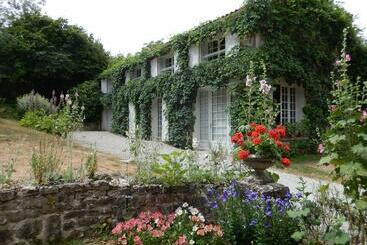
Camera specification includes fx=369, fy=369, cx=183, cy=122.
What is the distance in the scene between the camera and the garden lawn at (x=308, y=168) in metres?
9.55

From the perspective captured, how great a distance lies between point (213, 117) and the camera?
573 inches

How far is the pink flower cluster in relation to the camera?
398 centimetres

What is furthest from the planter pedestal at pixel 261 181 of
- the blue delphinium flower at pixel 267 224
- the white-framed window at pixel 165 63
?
the white-framed window at pixel 165 63

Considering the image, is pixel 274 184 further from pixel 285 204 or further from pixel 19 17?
pixel 19 17

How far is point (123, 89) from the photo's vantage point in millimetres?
21141

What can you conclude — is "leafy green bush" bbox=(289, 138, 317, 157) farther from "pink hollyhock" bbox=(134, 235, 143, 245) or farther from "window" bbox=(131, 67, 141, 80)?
"window" bbox=(131, 67, 141, 80)

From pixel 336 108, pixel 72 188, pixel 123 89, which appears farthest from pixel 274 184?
pixel 123 89

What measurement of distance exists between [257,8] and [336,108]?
31.5ft

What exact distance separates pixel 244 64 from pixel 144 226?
29.6 ft

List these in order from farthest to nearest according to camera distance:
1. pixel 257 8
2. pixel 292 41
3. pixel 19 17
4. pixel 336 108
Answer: pixel 19 17
pixel 292 41
pixel 257 8
pixel 336 108

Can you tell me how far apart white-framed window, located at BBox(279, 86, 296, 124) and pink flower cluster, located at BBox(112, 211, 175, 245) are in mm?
9896

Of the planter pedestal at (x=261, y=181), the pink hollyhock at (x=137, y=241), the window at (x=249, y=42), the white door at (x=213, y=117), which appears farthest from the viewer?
the white door at (x=213, y=117)

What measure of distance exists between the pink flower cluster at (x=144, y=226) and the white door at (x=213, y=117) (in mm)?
9342

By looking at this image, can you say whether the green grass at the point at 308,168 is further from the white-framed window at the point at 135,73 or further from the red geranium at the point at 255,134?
the white-framed window at the point at 135,73
